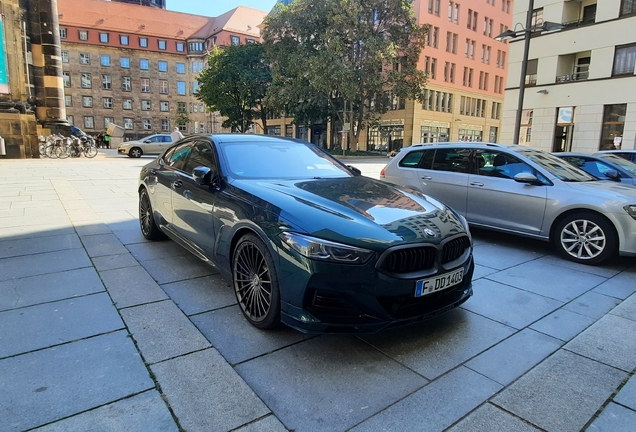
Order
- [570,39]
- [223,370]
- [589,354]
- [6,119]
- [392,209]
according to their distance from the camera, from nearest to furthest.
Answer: [223,370] < [589,354] < [392,209] < [6,119] < [570,39]

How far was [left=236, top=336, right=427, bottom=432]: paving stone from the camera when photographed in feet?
7.72

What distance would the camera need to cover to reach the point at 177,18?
7650cm

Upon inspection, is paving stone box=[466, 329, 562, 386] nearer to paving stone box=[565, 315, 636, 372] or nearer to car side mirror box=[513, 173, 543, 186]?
paving stone box=[565, 315, 636, 372]

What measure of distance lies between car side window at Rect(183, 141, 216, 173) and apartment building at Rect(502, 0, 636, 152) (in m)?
26.0

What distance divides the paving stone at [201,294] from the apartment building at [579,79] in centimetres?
2636

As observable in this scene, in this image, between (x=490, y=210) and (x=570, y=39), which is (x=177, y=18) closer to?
(x=570, y=39)

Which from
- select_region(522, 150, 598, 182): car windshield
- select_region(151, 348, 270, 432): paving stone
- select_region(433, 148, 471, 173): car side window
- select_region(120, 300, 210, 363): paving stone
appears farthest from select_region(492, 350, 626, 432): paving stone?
select_region(433, 148, 471, 173): car side window

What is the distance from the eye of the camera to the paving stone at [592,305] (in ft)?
12.7

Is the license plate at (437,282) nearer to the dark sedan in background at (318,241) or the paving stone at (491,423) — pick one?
the dark sedan in background at (318,241)

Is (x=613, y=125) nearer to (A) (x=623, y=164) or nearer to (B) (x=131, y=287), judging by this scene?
(A) (x=623, y=164)

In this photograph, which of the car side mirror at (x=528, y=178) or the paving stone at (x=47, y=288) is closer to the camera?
the paving stone at (x=47, y=288)

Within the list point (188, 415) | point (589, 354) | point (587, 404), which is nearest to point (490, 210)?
point (589, 354)

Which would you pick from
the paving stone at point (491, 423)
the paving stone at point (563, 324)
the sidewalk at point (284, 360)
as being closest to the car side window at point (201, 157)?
the sidewalk at point (284, 360)

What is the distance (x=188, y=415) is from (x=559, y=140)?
1190 inches
